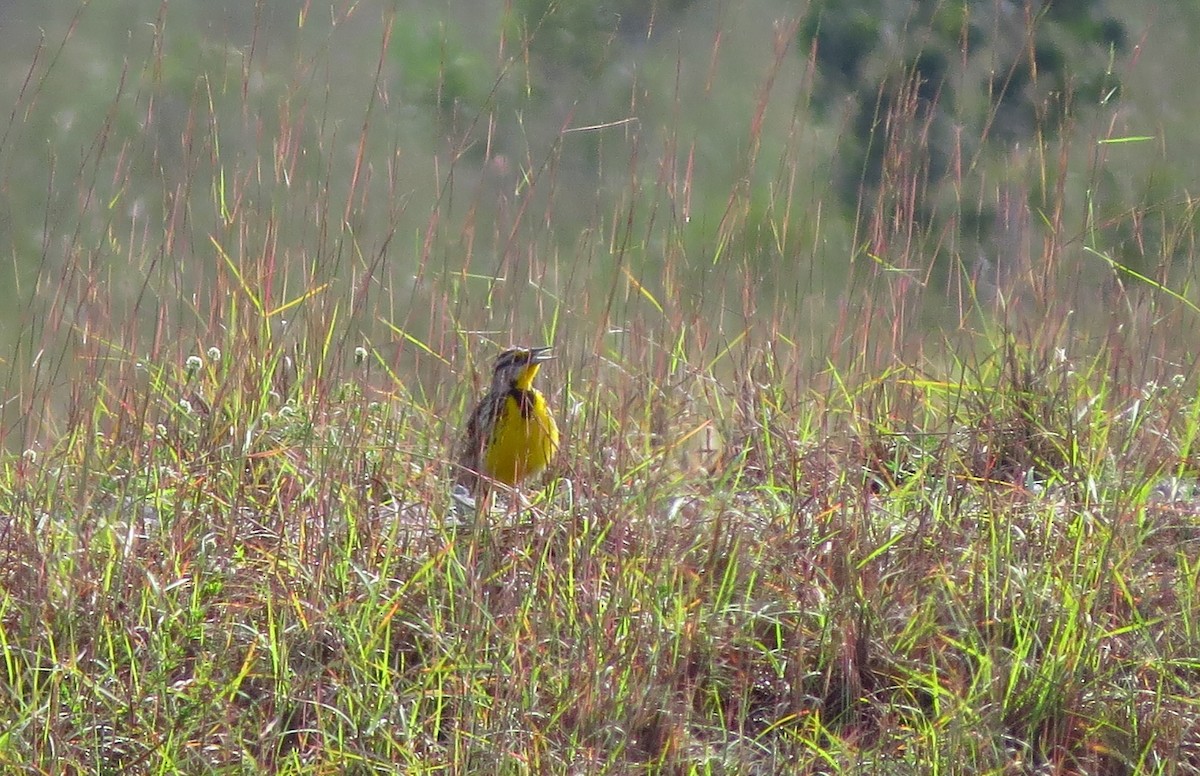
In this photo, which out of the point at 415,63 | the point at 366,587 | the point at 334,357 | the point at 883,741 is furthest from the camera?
the point at 415,63

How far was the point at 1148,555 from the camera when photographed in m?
3.32

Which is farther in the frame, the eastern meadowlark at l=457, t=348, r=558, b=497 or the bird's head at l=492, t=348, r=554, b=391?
the bird's head at l=492, t=348, r=554, b=391

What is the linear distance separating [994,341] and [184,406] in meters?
2.16

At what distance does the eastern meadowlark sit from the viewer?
12.6 feet

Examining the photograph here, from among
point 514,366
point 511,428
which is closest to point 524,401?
point 511,428

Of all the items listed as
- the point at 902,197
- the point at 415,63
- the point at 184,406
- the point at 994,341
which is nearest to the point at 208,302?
the point at 184,406

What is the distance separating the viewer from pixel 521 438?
4.00 metres

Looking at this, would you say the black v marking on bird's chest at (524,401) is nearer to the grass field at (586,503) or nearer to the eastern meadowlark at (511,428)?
the eastern meadowlark at (511,428)

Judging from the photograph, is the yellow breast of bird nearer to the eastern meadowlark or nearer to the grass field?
the eastern meadowlark

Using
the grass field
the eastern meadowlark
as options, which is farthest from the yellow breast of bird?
the grass field

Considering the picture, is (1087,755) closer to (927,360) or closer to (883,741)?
(883,741)

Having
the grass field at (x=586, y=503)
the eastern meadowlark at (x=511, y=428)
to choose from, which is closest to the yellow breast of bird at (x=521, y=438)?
the eastern meadowlark at (x=511, y=428)

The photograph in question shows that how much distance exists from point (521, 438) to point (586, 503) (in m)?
0.61

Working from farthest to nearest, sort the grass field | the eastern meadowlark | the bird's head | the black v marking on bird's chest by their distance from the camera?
the bird's head → the black v marking on bird's chest → the eastern meadowlark → the grass field
